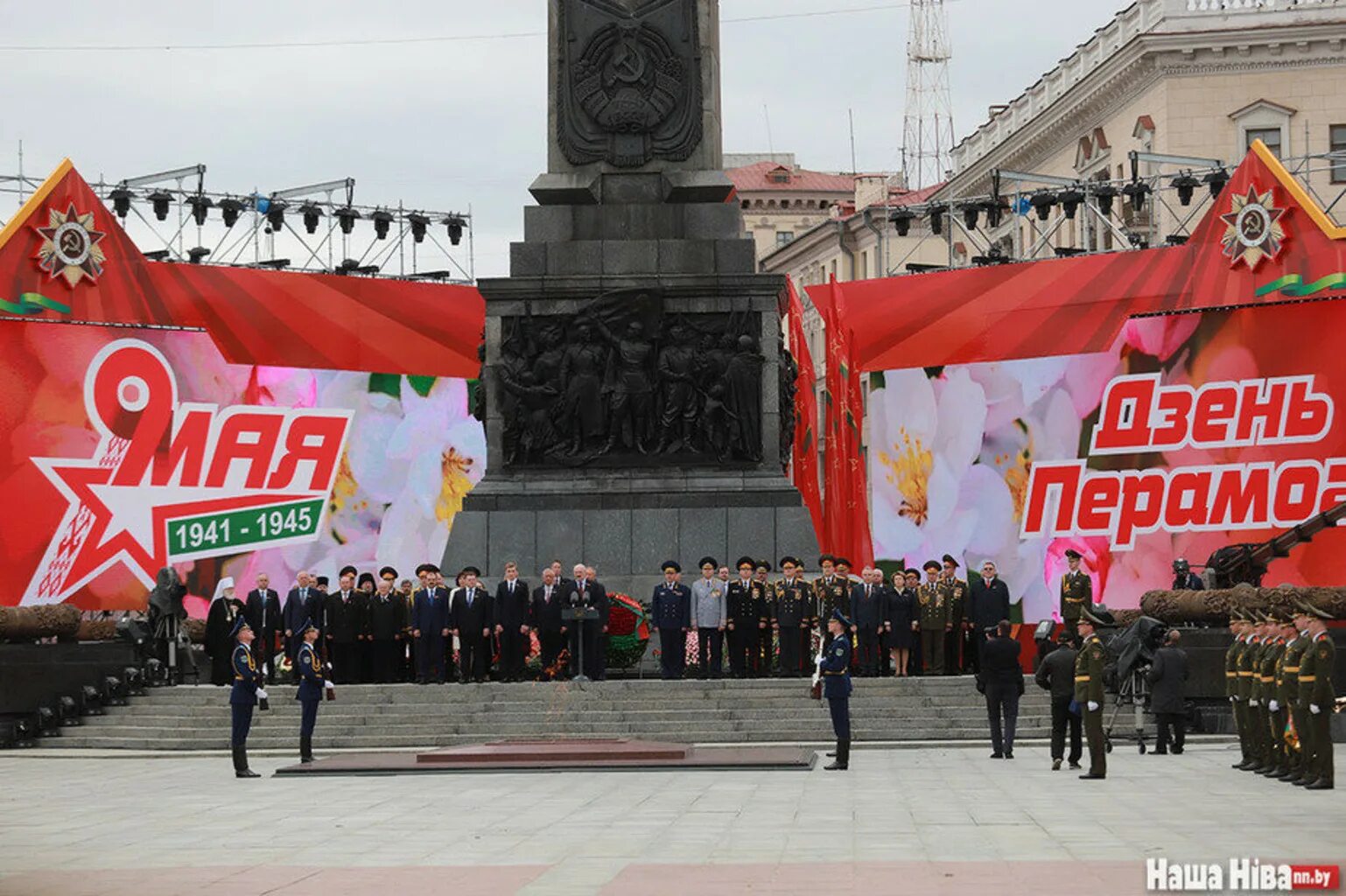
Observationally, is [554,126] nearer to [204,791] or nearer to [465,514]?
[465,514]

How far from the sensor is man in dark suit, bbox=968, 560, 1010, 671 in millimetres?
29703

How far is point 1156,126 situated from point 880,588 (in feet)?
114

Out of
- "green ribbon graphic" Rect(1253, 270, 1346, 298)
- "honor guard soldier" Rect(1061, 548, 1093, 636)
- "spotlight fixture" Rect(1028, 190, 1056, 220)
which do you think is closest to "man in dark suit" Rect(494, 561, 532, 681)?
"honor guard soldier" Rect(1061, 548, 1093, 636)

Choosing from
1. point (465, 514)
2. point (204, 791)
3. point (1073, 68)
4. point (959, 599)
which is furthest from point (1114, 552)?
point (1073, 68)

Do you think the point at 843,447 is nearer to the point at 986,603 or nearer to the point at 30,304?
the point at 986,603

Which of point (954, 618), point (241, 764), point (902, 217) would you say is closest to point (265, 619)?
point (241, 764)

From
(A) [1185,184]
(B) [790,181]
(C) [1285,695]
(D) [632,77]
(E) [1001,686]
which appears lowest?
(C) [1285,695]

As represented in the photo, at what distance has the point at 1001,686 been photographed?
24.9m

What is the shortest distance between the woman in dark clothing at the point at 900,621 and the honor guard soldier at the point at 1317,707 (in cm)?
916

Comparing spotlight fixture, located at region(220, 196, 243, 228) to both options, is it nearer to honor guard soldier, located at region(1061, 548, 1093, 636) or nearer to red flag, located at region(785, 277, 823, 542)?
red flag, located at region(785, 277, 823, 542)

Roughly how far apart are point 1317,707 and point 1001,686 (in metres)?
4.78

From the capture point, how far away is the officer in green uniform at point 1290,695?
21266 millimetres

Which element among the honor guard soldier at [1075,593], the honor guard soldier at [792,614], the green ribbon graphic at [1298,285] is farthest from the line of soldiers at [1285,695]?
the green ribbon graphic at [1298,285]

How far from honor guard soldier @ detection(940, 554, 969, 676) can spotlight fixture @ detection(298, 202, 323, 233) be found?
1948 cm
